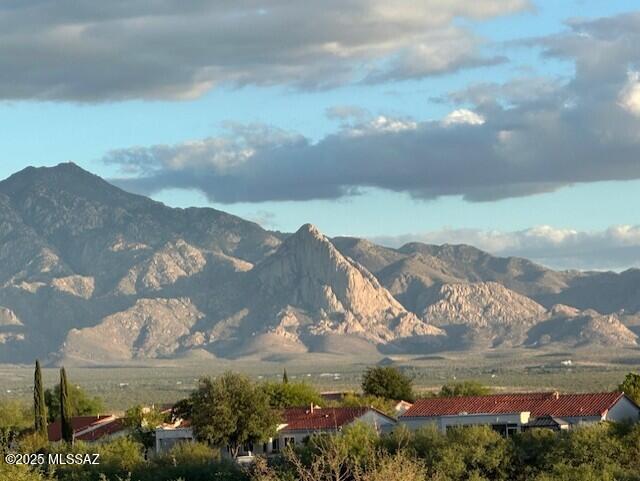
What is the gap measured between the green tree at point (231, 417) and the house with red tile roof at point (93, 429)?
6768 mm

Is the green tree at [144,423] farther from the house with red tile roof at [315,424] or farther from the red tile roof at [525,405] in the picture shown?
the red tile roof at [525,405]

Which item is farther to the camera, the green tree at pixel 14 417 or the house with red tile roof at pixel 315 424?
the green tree at pixel 14 417

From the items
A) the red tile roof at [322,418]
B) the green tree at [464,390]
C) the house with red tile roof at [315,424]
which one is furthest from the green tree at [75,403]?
the house with red tile roof at [315,424]

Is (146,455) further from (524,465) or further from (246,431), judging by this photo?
(524,465)

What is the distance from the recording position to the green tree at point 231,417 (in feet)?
293

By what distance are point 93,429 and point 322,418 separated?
18379mm

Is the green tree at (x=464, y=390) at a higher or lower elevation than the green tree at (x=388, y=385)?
lower

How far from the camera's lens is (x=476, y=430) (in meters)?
69.8

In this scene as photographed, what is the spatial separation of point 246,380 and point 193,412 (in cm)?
494

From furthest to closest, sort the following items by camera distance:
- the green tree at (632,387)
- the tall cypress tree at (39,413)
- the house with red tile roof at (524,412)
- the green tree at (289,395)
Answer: the green tree at (289,395), the green tree at (632,387), the tall cypress tree at (39,413), the house with red tile roof at (524,412)

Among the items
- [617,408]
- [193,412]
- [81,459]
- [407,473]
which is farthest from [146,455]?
[407,473]

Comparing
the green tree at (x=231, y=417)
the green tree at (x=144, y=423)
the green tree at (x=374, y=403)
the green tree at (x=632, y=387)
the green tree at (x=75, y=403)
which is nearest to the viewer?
the green tree at (x=231, y=417)

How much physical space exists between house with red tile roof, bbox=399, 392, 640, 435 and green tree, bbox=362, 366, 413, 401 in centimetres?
3190

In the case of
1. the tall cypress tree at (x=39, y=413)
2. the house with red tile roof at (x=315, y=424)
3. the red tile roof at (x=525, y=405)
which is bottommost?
the house with red tile roof at (x=315, y=424)
